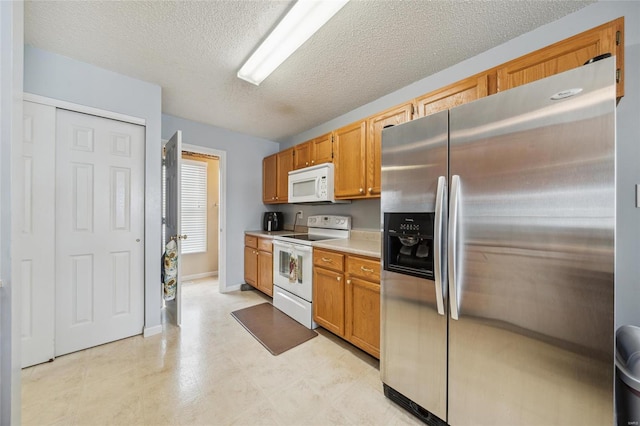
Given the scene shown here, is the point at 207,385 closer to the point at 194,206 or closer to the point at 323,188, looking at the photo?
the point at 323,188

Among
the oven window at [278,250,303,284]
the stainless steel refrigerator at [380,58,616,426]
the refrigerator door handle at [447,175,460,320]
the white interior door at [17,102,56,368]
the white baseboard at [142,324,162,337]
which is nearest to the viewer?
the stainless steel refrigerator at [380,58,616,426]

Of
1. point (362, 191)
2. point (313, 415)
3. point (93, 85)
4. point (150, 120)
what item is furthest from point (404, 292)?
point (93, 85)

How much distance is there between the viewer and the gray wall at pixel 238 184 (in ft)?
11.7

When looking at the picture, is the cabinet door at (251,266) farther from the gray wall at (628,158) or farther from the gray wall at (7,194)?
the gray wall at (628,158)

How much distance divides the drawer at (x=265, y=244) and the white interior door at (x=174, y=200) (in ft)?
3.51

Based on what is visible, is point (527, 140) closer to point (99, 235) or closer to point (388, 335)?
point (388, 335)

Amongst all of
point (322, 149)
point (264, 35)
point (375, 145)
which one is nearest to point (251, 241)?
point (322, 149)

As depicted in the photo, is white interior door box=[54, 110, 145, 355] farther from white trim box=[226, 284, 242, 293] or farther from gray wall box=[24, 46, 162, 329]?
white trim box=[226, 284, 242, 293]

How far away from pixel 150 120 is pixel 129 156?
0.41m

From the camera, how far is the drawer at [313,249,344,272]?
220 centimetres

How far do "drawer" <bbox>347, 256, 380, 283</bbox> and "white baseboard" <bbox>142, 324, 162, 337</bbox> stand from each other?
2018mm

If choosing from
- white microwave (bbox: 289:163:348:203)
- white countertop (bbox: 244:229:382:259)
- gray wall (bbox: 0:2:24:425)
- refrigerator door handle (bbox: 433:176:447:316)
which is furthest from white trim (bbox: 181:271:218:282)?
refrigerator door handle (bbox: 433:176:447:316)

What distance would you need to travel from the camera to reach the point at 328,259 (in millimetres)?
2324

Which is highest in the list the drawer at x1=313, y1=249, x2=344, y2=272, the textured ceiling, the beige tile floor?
the textured ceiling
